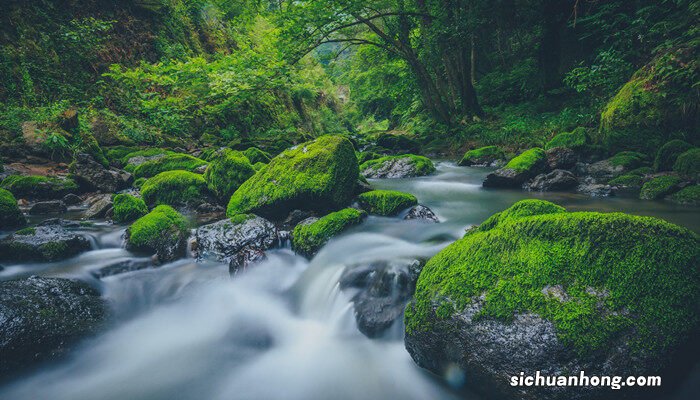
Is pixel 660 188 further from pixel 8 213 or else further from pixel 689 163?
pixel 8 213

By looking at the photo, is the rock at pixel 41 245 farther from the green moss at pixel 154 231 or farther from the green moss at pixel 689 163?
the green moss at pixel 689 163

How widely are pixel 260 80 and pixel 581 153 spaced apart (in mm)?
10199

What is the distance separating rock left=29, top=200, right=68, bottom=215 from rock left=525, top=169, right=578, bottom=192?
10181 millimetres

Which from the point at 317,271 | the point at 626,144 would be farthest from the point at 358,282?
the point at 626,144

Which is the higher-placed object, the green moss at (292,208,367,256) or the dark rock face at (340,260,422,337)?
the green moss at (292,208,367,256)

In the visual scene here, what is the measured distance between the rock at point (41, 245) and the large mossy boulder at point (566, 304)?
16.3 ft

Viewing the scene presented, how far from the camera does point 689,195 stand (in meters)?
5.21

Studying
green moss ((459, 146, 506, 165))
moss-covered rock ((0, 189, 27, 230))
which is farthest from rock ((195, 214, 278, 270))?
green moss ((459, 146, 506, 165))

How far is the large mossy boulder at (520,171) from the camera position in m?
7.81

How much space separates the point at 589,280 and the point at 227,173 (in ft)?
21.4

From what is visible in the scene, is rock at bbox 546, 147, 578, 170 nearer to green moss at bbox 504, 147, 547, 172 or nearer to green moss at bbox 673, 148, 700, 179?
green moss at bbox 504, 147, 547, 172

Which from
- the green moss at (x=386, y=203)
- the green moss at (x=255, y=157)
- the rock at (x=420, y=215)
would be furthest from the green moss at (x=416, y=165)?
the rock at (x=420, y=215)

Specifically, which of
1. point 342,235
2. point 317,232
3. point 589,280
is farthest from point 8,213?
point 589,280

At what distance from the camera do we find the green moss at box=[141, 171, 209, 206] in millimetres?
6965
